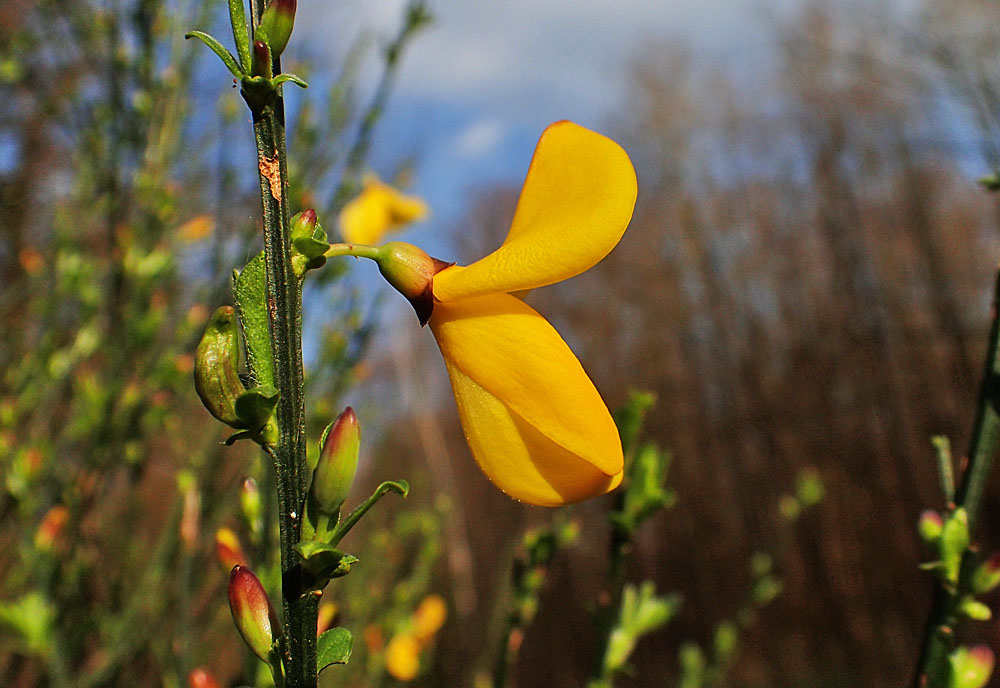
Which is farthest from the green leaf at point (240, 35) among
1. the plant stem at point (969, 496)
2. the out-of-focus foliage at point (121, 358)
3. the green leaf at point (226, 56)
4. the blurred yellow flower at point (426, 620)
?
the blurred yellow flower at point (426, 620)

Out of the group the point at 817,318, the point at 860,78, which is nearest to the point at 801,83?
the point at 860,78

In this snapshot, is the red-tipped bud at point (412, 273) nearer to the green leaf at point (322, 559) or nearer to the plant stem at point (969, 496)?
the green leaf at point (322, 559)

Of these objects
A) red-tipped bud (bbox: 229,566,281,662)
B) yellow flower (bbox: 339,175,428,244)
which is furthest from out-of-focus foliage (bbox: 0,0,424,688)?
red-tipped bud (bbox: 229,566,281,662)

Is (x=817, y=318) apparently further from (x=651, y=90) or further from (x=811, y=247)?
(x=651, y=90)

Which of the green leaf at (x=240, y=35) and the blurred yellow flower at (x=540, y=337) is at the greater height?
the green leaf at (x=240, y=35)

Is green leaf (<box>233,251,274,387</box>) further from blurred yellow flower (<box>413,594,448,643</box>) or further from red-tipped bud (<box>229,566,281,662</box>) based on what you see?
blurred yellow flower (<box>413,594,448,643</box>)

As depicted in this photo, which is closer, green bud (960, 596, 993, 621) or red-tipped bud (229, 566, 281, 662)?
red-tipped bud (229, 566, 281, 662)

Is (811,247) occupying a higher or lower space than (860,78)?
lower
